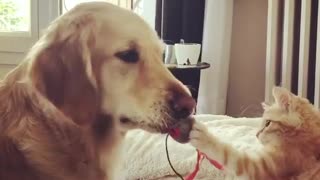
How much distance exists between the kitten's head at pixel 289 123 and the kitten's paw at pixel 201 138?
0.20 metres

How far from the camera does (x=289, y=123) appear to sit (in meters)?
1.39

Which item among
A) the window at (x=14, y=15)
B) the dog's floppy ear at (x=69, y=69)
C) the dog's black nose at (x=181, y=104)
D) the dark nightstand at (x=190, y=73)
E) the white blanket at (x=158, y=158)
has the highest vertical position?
the window at (x=14, y=15)

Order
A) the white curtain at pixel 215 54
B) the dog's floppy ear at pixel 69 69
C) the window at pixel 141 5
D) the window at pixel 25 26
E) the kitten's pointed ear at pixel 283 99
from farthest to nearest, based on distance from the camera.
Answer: the window at pixel 25 26 → the window at pixel 141 5 → the white curtain at pixel 215 54 → the kitten's pointed ear at pixel 283 99 → the dog's floppy ear at pixel 69 69

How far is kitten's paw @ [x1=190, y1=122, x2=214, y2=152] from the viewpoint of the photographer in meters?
1.26

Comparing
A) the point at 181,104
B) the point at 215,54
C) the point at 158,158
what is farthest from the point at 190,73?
the point at 181,104

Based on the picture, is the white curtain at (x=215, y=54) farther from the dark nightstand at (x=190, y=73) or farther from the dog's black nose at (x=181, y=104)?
the dog's black nose at (x=181, y=104)

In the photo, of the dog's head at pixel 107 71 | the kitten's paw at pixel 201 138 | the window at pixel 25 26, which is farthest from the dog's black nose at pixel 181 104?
the window at pixel 25 26

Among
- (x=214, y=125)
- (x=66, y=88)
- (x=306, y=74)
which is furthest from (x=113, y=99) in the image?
(x=306, y=74)

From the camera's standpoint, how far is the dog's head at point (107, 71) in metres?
0.95

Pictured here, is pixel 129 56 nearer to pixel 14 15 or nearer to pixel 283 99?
pixel 283 99

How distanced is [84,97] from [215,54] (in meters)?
1.95

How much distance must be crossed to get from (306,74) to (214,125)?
0.75 meters

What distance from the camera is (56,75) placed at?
0.93m

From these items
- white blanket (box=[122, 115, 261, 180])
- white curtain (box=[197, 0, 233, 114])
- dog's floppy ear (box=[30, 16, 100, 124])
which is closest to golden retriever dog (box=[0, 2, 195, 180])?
dog's floppy ear (box=[30, 16, 100, 124])
